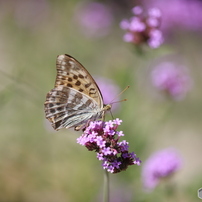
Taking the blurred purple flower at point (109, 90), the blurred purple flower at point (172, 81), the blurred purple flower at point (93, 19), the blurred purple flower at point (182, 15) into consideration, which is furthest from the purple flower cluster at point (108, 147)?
the blurred purple flower at point (93, 19)

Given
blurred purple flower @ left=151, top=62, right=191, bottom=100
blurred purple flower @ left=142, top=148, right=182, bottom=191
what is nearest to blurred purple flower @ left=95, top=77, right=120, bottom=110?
blurred purple flower @ left=151, top=62, right=191, bottom=100

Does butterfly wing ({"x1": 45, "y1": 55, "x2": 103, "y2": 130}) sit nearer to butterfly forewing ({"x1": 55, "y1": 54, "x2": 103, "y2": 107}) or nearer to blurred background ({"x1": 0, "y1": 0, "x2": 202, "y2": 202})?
butterfly forewing ({"x1": 55, "y1": 54, "x2": 103, "y2": 107})

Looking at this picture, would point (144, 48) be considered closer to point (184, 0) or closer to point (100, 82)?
point (100, 82)

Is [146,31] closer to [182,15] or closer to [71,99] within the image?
[71,99]

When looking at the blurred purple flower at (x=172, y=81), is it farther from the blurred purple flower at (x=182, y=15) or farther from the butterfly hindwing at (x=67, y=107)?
the butterfly hindwing at (x=67, y=107)

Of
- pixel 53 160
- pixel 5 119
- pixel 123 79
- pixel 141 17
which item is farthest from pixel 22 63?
pixel 141 17

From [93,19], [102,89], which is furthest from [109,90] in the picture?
[93,19]

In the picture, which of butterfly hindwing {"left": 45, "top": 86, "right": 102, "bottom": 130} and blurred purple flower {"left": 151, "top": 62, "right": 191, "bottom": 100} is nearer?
butterfly hindwing {"left": 45, "top": 86, "right": 102, "bottom": 130}
